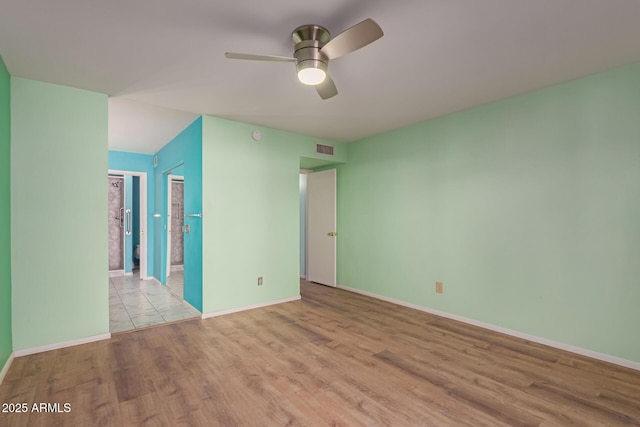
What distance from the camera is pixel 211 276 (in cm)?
360

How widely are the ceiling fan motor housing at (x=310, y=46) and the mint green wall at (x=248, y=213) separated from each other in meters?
2.01

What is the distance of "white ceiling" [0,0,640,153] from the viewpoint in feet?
5.80

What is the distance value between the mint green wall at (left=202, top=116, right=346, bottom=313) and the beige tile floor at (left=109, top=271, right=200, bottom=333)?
57 centimetres

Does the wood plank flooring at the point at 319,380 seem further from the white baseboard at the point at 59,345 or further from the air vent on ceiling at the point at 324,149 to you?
the air vent on ceiling at the point at 324,149

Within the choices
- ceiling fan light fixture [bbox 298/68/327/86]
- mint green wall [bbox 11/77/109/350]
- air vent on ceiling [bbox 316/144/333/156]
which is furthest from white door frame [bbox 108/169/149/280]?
ceiling fan light fixture [bbox 298/68/327/86]

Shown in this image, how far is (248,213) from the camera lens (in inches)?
155

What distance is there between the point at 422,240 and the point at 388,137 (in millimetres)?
1546

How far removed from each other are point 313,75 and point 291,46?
1.11ft

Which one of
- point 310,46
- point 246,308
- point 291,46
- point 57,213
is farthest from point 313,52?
point 246,308

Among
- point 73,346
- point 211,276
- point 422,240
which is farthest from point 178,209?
point 422,240

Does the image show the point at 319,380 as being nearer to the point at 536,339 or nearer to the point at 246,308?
the point at 246,308

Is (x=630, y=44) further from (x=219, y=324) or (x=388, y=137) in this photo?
(x=219, y=324)

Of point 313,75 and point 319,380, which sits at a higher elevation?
point 313,75

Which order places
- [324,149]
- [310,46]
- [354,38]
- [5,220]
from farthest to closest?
[324,149], [5,220], [310,46], [354,38]
